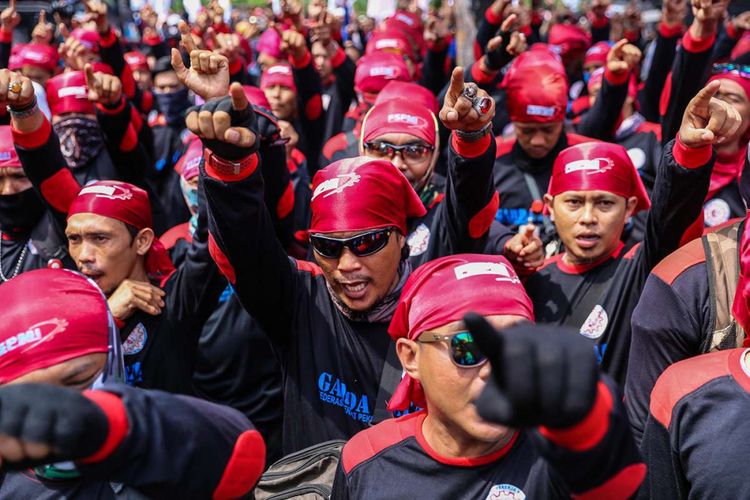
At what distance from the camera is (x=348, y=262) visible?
2.93m

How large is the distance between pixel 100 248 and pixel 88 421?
2.39 m

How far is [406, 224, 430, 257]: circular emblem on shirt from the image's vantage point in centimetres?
396

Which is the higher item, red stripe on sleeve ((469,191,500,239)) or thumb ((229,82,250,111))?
thumb ((229,82,250,111))

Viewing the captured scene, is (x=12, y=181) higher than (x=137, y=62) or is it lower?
higher

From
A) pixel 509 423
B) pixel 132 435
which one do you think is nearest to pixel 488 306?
pixel 509 423

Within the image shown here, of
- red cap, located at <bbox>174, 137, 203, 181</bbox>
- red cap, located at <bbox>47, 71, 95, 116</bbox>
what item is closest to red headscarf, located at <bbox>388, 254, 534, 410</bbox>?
red cap, located at <bbox>174, 137, 203, 181</bbox>

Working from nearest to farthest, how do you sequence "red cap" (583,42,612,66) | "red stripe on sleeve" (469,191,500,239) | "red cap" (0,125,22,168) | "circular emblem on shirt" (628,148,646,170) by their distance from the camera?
"red stripe on sleeve" (469,191,500,239) → "red cap" (0,125,22,168) → "circular emblem on shirt" (628,148,646,170) → "red cap" (583,42,612,66)

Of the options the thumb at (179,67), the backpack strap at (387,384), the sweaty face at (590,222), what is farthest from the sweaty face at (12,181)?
the sweaty face at (590,222)

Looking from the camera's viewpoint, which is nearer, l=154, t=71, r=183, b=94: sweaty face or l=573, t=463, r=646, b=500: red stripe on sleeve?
l=573, t=463, r=646, b=500: red stripe on sleeve

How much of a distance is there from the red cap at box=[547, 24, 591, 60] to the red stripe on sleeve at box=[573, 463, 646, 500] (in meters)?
8.62

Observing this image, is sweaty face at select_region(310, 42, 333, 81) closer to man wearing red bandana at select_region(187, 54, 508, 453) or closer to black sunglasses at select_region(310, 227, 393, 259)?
man wearing red bandana at select_region(187, 54, 508, 453)

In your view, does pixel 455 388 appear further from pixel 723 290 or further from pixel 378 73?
pixel 378 73

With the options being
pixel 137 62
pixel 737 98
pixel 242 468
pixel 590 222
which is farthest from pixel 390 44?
pixel 242 468

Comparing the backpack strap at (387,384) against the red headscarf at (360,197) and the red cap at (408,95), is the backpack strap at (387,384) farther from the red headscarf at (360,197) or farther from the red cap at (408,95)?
the red cap at (408,95)
